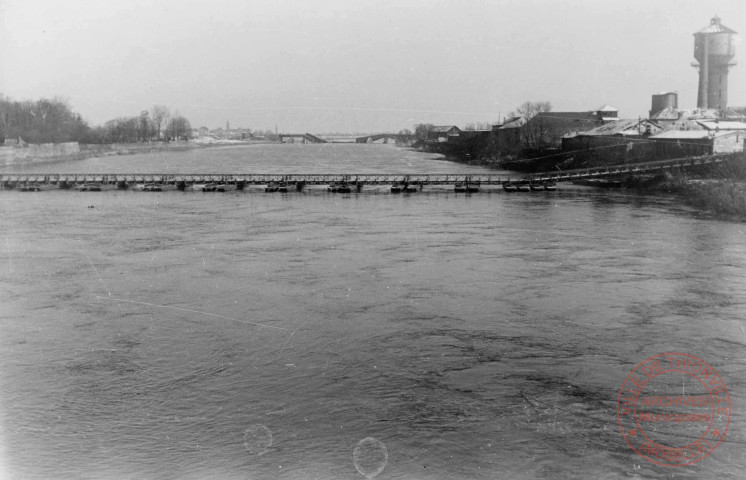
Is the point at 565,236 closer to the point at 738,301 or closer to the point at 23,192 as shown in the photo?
the point at 738,301

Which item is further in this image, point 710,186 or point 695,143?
point 695,143

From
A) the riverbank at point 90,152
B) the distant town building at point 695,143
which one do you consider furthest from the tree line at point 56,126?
the distant town building at point 695,143

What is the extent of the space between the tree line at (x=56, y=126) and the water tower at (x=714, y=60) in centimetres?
6885

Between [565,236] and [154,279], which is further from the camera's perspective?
[565,236]

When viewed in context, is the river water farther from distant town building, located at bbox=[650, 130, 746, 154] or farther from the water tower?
the water tower

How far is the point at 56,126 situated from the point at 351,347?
3620 inches

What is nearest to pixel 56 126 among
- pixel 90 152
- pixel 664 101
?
pixel 90 152

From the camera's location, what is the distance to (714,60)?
71.7 meters

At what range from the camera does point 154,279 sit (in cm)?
1723

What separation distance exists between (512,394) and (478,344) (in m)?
2.09

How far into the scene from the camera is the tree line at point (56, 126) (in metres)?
83.1

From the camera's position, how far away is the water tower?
232ft

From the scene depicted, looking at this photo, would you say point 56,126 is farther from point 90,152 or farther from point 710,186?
point 710,186

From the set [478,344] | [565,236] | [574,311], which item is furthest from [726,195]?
[478,344]
